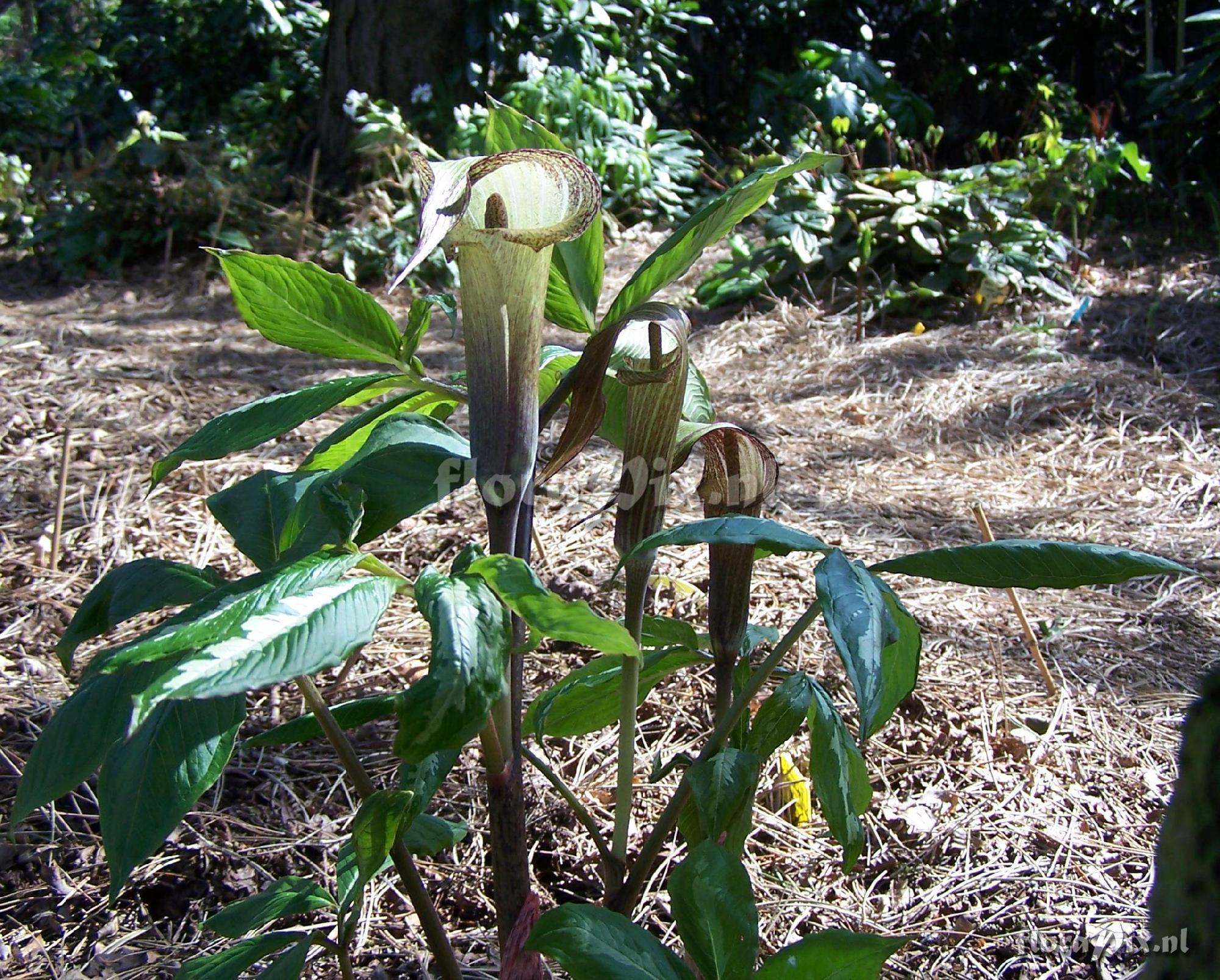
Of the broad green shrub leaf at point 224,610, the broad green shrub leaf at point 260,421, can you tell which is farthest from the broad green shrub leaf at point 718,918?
the broad green shrub leaf at point 260,421

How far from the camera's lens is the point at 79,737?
64 cm

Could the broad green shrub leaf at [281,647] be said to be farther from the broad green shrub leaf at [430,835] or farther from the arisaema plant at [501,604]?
the broad green shrub leaf at [430,835]

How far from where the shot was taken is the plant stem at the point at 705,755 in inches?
29.7

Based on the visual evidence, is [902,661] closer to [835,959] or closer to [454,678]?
[835,959]

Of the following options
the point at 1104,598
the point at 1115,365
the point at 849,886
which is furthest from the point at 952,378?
the point at 849,886

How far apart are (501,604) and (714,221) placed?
0.31 meters

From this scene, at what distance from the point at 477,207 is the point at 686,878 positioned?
1.79 feet

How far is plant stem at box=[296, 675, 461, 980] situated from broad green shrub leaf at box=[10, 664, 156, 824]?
0.39ft

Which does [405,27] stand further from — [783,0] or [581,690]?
[581,690]

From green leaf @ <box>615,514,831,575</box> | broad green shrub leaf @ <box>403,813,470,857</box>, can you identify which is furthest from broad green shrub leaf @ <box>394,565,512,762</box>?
broad green shrub leaf @ <box>403,813,470,857</box>

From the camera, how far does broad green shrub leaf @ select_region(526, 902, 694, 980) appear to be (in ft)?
2.04

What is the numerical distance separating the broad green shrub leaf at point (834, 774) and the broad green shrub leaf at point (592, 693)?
15 cm

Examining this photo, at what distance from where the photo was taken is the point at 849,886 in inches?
46.6

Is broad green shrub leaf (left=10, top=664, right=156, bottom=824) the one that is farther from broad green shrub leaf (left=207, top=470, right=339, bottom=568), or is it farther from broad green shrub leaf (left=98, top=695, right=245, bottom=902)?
broad green shrub leaf (left=207, top=470, right=339, bottom=568)
